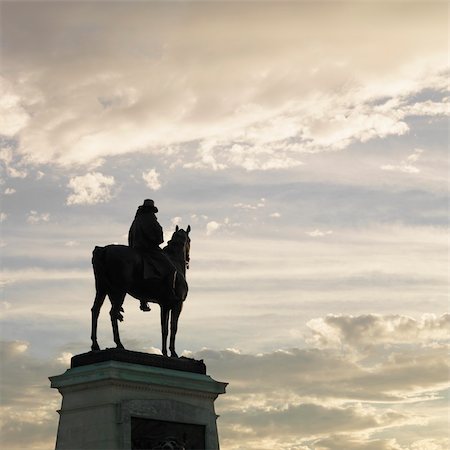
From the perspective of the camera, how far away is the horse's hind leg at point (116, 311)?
91.9 feet

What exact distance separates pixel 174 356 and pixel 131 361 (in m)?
2.28

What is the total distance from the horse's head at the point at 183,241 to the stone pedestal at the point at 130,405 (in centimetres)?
350

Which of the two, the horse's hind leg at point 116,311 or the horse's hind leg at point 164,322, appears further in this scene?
the horse's hind leg at point 164,322

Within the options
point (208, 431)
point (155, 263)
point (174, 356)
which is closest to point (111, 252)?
point (155, 263)

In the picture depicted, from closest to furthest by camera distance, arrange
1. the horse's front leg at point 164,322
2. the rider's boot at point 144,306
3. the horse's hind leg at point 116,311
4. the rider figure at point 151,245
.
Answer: the horse's hind leg at point 116,311
the rider figure at point 151,245
the rider's boot at point 144,306
the horse's front leg at point 164,322

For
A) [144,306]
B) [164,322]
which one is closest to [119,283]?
[144,306]

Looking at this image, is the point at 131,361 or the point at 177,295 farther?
the point at 177,295

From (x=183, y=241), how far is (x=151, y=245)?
1661mm

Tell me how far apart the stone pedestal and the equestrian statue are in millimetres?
967

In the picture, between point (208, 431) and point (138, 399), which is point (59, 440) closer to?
point (138, 399)

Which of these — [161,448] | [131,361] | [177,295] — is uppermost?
[177,295]

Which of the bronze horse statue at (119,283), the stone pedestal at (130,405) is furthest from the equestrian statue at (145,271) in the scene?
the stone pedestal at (130,405)

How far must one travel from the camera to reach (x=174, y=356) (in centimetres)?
2941

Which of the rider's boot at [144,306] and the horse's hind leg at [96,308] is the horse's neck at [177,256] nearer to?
the rider's boot at [144,306]
